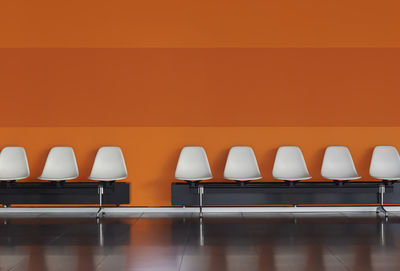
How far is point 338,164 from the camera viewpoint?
192 inches

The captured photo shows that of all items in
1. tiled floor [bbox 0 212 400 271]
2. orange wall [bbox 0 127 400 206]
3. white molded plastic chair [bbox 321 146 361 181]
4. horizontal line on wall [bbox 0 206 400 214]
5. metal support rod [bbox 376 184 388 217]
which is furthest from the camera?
orange wall [bbox 0 127 400 206]

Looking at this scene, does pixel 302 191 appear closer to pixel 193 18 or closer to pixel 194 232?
pixel 194 232

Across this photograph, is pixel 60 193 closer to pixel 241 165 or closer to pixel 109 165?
pixel 109 165

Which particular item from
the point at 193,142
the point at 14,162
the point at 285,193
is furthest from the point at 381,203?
the point at 14,162

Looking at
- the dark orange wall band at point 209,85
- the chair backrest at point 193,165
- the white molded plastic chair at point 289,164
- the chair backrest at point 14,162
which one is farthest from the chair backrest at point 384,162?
the chair backrest at point 14,162

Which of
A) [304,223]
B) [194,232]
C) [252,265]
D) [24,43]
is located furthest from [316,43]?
[24,43]

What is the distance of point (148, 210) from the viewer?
16.4ft

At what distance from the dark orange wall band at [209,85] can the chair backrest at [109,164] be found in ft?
1.32

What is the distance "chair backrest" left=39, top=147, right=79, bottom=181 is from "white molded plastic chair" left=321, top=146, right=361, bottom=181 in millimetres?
3221

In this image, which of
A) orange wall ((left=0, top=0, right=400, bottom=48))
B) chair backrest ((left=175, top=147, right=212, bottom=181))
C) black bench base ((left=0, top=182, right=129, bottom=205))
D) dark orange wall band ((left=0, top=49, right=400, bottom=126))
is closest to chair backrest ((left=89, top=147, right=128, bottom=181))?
Result: black bench base ((left=0, top=182, right=129, bottom=205))

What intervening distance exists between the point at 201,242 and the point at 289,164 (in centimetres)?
195

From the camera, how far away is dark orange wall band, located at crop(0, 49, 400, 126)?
5.09m

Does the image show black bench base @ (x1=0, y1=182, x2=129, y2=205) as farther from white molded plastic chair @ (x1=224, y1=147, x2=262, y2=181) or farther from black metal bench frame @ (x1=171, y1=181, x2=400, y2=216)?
A: white molded plastic chair @ (x1=224, y1=147, x2=262, y2=181)

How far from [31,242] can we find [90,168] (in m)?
1.75
